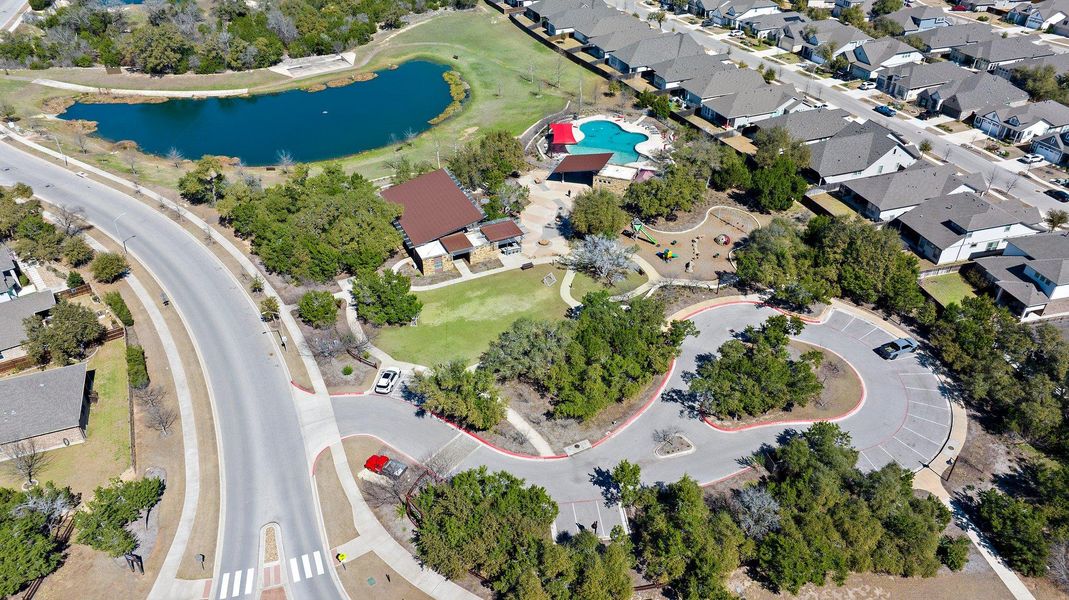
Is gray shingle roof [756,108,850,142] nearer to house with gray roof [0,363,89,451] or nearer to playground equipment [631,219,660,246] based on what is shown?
playground equipment [631,219,660,246]

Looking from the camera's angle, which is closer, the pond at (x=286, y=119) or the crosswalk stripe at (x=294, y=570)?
the crosswalk stripe at (x=294, y=570)

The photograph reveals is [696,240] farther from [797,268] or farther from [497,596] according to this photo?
[497,596]

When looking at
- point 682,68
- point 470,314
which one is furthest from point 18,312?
point 682,68

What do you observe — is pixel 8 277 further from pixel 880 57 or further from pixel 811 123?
pixel 880 57

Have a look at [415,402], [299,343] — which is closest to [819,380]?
[415,402]

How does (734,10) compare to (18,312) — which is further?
(734,10)

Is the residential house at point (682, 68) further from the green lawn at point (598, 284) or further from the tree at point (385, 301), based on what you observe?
the tree at point (385, 301)

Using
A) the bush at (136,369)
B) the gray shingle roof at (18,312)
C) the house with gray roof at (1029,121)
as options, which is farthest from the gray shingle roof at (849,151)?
the gray shingle roof at (18,312)
